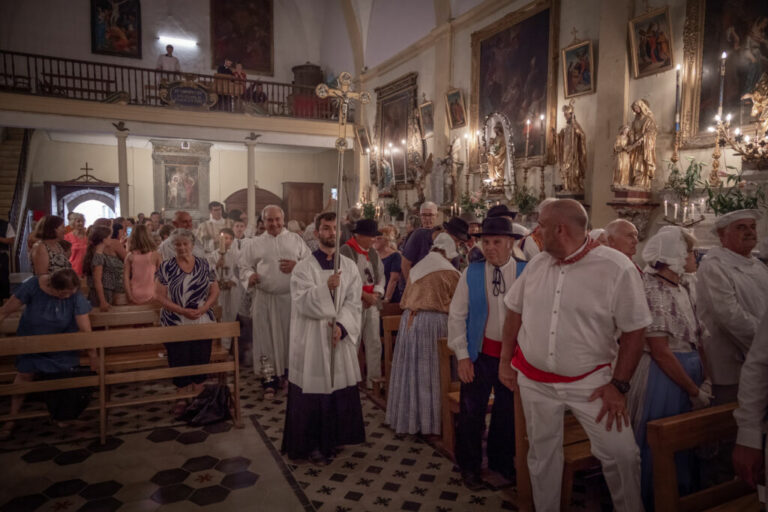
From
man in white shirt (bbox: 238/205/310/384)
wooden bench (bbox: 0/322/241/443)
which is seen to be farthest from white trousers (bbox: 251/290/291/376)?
wooden bench (bbox: 0/322/241/443)

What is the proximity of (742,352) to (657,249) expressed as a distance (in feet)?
3.58

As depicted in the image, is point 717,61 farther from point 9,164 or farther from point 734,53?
point 9,164

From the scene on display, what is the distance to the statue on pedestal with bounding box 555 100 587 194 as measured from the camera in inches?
304

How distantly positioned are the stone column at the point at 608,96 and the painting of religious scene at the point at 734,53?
3.73 ft

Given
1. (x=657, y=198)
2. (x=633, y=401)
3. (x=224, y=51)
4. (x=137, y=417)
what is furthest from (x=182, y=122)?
(x=633, y=401)

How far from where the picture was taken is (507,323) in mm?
2832

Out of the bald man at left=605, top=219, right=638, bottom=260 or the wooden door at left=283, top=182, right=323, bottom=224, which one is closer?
the bald man at left=605, top=219, right=638, bottom=260

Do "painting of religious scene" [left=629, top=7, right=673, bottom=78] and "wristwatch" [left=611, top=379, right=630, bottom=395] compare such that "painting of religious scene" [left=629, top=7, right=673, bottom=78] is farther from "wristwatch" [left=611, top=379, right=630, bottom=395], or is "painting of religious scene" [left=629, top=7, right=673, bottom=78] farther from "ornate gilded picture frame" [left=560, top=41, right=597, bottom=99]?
"wristwatch" [left=611, top=379, right=630, bottom=395]

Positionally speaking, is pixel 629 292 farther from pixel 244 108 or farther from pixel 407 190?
pixel 244 108

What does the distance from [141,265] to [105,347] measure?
4.94 feet

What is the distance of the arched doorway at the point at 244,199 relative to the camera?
718 inches

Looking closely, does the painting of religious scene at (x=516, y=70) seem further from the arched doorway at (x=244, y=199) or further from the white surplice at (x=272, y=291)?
the arched doorway at (x=244, y=199)

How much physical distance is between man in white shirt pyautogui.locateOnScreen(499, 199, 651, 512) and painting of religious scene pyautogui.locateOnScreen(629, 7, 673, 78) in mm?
5400

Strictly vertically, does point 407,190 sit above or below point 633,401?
above
